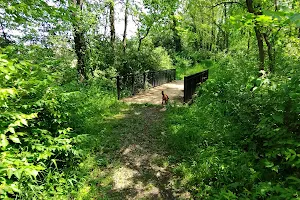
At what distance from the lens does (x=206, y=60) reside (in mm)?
25984

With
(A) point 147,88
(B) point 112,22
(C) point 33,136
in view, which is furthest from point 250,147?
(B) point 112,22

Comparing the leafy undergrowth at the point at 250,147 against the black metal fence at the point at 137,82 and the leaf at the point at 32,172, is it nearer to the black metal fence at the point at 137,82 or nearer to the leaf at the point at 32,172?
the leaf at the point at 32,172

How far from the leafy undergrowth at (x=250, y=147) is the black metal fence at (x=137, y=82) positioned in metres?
5.61

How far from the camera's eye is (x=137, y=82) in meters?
11.7

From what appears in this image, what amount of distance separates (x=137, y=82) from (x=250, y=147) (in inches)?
361

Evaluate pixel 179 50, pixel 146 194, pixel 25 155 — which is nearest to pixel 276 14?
pixel 146 194

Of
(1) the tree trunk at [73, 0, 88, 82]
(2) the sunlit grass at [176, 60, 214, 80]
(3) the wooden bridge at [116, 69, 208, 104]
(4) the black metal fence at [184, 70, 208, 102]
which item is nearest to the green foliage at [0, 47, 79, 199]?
(1) the tree trunk at [73, 0, 88, 82]

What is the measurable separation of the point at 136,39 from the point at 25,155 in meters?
13.3

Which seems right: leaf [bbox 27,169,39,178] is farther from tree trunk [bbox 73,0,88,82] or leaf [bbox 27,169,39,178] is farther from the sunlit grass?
the sunlit grass

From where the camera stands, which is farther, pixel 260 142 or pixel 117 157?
pixel 117 157

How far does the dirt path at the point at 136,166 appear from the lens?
356 cm

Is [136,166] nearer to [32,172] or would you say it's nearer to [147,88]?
[32,172]

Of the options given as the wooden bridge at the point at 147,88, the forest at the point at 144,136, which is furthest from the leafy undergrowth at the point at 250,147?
the wooden bridge at the point at 147,88

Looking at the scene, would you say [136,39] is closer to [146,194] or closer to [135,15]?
[135,15]
